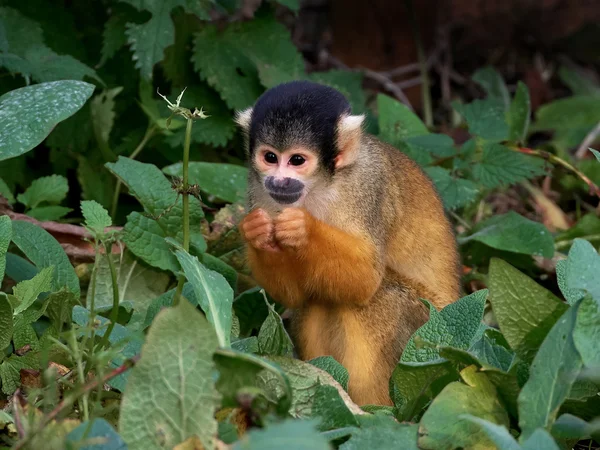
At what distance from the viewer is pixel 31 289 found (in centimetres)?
274

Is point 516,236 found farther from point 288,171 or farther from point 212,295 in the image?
point 212,295

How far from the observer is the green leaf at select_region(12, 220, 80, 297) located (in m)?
3.07

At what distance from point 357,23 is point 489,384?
4.43m

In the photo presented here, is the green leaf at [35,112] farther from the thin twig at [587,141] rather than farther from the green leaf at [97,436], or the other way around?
the thin twig at [587,141]

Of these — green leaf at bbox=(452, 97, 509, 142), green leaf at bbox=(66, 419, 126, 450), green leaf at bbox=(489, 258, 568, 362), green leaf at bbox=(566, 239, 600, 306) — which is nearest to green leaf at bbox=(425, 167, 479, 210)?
green leaf at bbox=(452, 97, 509, 142)

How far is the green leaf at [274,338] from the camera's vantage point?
9.00ft

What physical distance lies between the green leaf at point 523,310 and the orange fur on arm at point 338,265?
0.65m

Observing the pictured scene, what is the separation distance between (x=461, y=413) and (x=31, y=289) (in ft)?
4.44

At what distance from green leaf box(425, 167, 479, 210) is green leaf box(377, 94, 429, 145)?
333 mm

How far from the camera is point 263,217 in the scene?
117 inches

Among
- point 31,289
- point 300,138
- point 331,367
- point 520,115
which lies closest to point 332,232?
point 300,138

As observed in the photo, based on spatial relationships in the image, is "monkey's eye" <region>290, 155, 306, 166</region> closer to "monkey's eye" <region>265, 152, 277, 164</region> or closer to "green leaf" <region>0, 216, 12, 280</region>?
"monkey's eye" <region>265, 152, 277, 164</region>

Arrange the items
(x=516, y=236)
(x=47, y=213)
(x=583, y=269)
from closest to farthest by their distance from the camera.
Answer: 1. (x=583, y=269)
2. (x=47, y=213)
3. (x=516, y=236)

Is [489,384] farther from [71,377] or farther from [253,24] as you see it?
[253,24]
